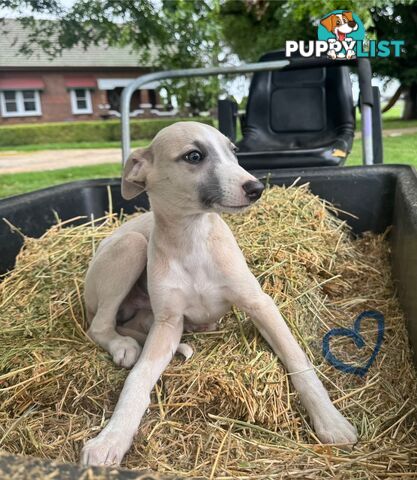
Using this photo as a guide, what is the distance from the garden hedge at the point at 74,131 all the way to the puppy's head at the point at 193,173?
146cm

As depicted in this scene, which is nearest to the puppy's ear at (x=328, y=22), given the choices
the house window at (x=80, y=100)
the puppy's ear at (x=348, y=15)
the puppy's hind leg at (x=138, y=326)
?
the puppy's ear at (x=348, y=15)

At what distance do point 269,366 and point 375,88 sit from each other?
2088 millimetres

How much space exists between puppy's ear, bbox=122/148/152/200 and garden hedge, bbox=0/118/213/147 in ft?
4.56

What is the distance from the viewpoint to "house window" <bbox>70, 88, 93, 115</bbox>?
458 centimetres

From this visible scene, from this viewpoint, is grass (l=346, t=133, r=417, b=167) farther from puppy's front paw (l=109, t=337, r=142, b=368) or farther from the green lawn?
puppy's front paw (l=109, t=337, r=142, b=368)

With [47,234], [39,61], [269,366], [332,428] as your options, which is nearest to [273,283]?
[269,366]

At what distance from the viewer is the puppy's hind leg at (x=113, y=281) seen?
1683 mm

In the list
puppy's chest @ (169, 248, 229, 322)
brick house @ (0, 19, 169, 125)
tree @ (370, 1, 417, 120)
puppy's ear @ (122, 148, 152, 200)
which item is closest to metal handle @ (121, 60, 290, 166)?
brick house @ (0, 19, 169, 125)

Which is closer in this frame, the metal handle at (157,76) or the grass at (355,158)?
the metal handle at (157,76)

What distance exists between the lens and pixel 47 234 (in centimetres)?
239

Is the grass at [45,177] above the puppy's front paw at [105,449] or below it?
above

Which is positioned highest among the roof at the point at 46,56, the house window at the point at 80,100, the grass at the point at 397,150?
the roof at the point at 46,56

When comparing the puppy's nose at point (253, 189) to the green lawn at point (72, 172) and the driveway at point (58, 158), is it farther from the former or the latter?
the driveway at point (58, 158)

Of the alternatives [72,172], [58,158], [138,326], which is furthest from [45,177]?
[138,326]
